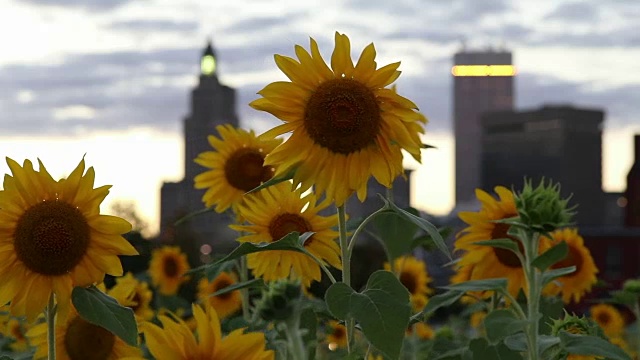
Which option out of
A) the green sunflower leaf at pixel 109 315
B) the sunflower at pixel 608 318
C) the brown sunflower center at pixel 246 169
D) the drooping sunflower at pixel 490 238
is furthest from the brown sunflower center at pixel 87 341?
the sunflower at pixel 608 318

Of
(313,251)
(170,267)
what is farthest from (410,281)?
(313,251)

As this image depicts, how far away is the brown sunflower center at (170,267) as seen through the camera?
36.5 ft

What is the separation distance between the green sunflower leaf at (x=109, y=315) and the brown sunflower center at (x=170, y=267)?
7819mm

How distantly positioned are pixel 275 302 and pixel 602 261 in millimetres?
95447

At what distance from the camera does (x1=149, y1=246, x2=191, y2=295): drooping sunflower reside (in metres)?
11.0

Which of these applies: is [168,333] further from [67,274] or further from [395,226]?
[395,226]

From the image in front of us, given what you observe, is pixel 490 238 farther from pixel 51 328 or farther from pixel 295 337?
pixel 295 337

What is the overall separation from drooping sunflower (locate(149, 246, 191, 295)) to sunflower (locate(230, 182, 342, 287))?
6.18 meters

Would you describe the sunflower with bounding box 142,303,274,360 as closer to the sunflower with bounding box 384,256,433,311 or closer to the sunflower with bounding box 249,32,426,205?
the sunflower with bounding box 249,32,426,205

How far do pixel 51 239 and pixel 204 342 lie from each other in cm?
120

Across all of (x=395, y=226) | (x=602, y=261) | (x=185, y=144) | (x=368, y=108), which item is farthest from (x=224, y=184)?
(x=185, y=144)

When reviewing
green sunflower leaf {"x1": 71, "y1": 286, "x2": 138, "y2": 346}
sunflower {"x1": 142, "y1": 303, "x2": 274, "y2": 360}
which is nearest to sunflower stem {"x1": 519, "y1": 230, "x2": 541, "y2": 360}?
sunflower {"x1": 142, "y1": 303, "x2": 274, "y2": 360}

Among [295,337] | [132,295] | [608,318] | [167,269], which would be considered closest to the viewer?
[295,337]

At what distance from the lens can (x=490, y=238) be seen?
4.61 meters
